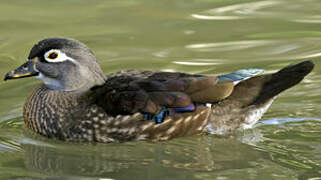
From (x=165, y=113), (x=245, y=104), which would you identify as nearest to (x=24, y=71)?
(x=165, y=113)

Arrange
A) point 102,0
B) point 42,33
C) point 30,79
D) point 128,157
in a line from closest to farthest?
point 128,157 < point 30,79 < point 42,33 < point 102,0

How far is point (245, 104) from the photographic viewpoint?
7.79 meters

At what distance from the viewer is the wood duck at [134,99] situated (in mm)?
7469

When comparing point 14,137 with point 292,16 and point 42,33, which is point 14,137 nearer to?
point 42,33

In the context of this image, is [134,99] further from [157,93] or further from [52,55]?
[52,55]

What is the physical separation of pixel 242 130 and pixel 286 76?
2.52 feet

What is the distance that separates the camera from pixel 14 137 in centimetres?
779

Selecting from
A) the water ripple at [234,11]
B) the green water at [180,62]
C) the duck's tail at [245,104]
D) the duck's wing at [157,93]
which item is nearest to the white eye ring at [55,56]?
the duck's wing at [157,93]

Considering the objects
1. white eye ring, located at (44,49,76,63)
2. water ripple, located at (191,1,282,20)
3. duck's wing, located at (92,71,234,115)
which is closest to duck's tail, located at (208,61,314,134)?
duck's wing, located at (92,71,234,115)

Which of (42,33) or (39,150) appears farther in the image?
(42,33)

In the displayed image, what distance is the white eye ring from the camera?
7.77 meters

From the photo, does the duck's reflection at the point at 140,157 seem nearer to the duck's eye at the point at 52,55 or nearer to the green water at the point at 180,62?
the green water at the point at 180,62

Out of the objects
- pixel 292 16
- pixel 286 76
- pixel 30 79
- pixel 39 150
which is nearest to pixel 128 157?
Answer: pixel 39 150

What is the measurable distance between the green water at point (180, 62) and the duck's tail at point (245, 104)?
140 mm
